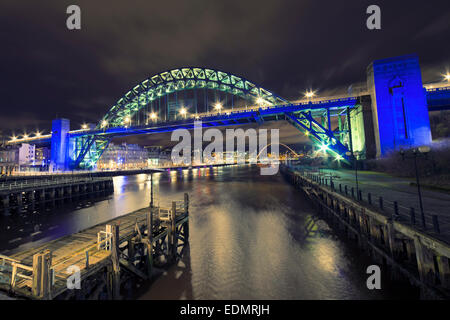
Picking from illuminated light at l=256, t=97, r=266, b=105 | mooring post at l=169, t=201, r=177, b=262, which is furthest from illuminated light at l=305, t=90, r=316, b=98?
mooring post at l=169, t=201, r=177, b=262

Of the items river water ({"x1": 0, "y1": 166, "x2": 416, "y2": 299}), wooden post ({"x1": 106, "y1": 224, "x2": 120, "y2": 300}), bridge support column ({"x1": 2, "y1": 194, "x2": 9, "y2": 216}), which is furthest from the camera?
bridge support column ({"x1": 2, "y1": 194, "x2": 9, "y2": 216})

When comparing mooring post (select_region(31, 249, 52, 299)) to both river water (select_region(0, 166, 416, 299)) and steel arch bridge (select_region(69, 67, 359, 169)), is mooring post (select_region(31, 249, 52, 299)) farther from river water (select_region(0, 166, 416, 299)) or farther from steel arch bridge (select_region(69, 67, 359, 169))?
steel arch bridge (select_region(69, 67, 359, 169))

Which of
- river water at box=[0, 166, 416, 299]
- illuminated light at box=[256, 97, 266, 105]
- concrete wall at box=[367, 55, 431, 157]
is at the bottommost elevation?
river water at box=[0, 166, 416, 299]

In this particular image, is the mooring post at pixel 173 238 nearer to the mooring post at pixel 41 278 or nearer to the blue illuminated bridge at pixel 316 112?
the mooring post at pixel 41 278

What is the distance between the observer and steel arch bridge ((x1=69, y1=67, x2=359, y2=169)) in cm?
3200

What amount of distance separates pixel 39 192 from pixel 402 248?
33.6 m

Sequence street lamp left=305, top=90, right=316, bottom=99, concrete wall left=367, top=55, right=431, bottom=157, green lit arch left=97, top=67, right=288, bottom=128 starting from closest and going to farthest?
concrete wall left=367, top=55, right=431, bottom=157 → street lamp left=305, top=90, right=316, bottom=99 → green lit arch left=97, top=67, right=288, bottom=128

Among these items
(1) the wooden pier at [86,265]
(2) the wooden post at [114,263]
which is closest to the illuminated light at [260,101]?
(1) the wooden pier at [86,265]

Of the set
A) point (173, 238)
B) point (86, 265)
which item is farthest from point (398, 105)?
point (86, 265)

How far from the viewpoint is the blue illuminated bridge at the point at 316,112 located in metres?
26.6

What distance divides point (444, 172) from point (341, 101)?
16394 millimetres

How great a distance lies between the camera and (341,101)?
99.0 ft
